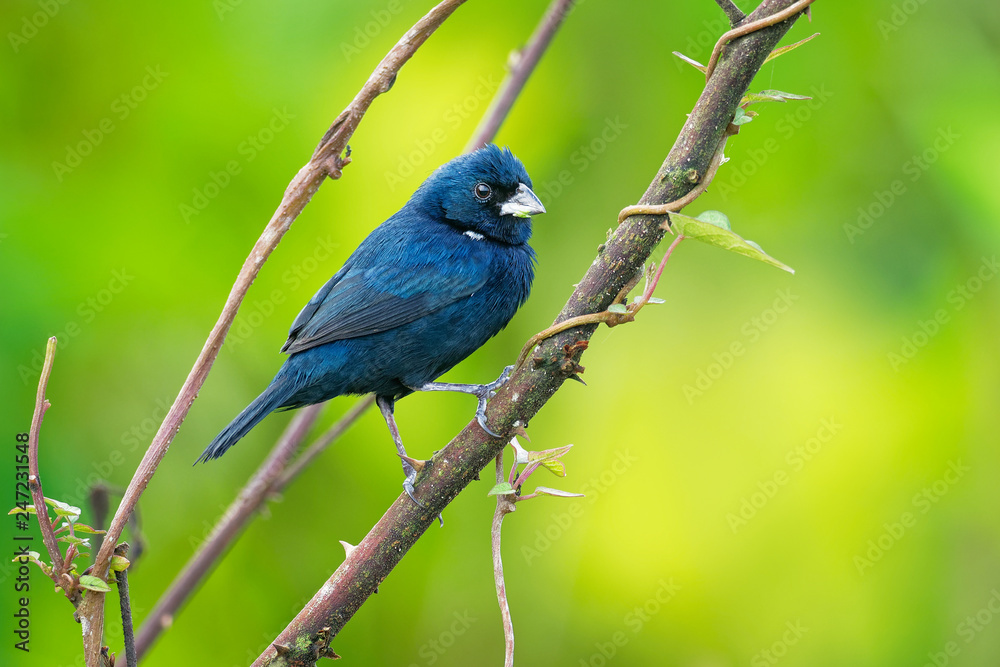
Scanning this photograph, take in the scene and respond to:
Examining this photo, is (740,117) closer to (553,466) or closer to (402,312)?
(553,466)

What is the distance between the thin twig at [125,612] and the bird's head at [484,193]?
162cm

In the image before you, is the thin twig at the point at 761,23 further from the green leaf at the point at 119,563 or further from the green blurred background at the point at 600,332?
the green leaf at the point at 119,563

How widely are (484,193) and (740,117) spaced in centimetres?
152

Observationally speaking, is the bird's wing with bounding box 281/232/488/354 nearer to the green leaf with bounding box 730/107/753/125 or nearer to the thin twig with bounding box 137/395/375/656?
the thin twig with bounding box 137/395/375/656

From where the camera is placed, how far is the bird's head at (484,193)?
2.77 m

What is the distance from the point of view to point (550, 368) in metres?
1.44

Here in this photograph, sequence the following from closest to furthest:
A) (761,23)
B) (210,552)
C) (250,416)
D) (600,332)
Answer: (761,23) → (210,552) → (250,416) → (600,332)

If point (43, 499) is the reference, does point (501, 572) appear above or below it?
above

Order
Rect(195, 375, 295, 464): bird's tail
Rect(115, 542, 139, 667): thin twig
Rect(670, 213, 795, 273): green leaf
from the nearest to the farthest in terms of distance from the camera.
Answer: Rect(670, 213, 795, 273): green leaf < Rect(115, 542, 139, 667): thin twig < Rect(195, 375, 295, 464): bird's tail

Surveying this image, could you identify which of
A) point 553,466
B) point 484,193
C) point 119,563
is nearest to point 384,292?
point 484,193

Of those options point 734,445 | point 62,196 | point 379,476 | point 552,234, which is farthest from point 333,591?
point 62,196

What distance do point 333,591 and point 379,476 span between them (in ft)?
3.55

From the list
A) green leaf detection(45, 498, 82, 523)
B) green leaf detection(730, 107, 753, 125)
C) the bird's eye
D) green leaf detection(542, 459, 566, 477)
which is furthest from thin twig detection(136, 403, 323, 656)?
green leaf detection(730, 107, 753, 125)

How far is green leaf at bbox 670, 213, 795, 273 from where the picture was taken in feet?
4.00
